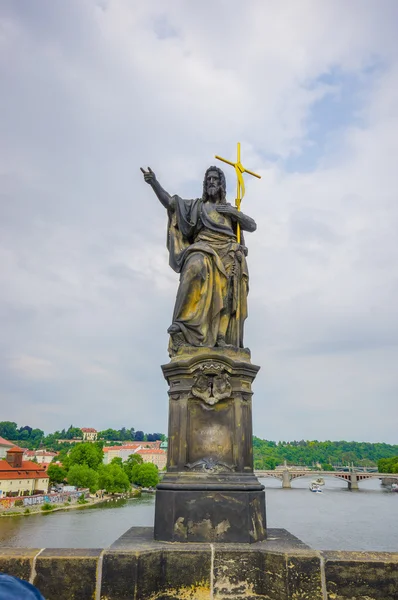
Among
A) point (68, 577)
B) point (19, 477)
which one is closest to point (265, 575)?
point (68, 577)

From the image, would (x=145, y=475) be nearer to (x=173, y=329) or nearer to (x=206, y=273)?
(x=173, y=329)

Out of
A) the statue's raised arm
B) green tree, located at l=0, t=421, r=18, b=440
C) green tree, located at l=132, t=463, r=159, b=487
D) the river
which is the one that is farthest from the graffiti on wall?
green tree, located at l=0, t=421, r=18, b=440

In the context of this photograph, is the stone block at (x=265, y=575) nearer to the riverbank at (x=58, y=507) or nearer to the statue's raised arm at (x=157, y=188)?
the statue's raised arm at (x=157, y=188)

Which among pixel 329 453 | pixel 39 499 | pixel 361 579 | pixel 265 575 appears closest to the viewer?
pixel 361 579

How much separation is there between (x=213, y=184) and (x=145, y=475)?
8608 cm

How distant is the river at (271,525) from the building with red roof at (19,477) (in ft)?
46.1

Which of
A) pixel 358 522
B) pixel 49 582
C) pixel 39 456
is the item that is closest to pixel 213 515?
pixel 49 582

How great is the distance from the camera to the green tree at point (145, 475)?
282 feet

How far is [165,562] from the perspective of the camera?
4.54m

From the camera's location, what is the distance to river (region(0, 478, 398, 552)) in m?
35.6

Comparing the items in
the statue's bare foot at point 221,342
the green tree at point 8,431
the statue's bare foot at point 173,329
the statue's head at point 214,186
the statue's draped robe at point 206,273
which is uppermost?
the green tree at point 8,431

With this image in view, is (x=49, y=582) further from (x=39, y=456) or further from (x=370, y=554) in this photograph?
(x=39, y=456)

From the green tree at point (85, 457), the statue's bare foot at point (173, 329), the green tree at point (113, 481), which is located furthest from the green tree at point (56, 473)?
the statue's bare foot at point (173, 329)

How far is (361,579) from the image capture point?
4.27m
